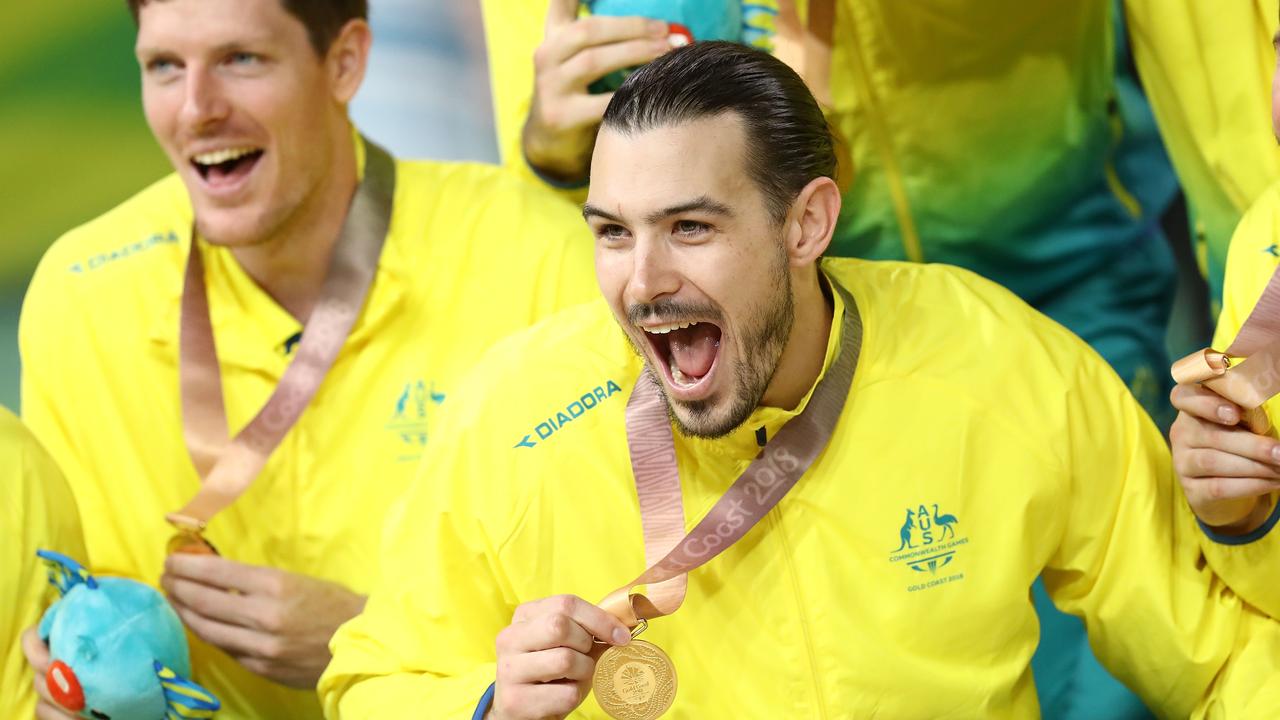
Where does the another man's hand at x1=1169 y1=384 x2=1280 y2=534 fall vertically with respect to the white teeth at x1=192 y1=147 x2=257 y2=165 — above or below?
below

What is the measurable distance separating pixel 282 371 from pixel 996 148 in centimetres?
130

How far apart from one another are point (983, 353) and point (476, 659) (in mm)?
780

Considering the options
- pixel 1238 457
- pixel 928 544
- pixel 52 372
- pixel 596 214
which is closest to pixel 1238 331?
pixel 1238 457

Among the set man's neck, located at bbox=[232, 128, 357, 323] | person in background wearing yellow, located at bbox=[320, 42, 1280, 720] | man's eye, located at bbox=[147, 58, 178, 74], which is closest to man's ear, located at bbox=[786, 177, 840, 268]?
person in background wearing yellow, located at bbox=[320, 42, 1280, 720]

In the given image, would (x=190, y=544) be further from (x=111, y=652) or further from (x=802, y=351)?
(x=802, y=351)

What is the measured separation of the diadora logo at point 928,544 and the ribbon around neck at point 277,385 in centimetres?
106

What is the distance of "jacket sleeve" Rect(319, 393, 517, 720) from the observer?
2.09m

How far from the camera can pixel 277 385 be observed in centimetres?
267

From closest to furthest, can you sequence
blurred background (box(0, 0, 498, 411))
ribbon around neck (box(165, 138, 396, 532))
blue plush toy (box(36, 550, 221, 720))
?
blue plush toy (box(36, 550, 221, 720)), ribbon around neck (box(165, 138, 396, 532)), blurred background (box(0, 0, 498, 411))

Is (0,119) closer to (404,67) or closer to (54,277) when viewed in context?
(54,277)

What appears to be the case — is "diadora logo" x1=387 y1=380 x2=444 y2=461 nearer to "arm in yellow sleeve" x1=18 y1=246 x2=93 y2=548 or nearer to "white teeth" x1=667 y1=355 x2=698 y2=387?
"arm in yellow sleeve" x1=18 y1=246 x2=93 y2=548

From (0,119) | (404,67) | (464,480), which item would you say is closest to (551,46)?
(404,67)

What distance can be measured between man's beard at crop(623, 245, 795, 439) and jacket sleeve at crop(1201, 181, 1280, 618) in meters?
0.61

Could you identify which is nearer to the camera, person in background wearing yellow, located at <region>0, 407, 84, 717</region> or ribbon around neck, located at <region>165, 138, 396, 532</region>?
person in background wearing yellow, located at <region>0, 407, 84, 717</region>
